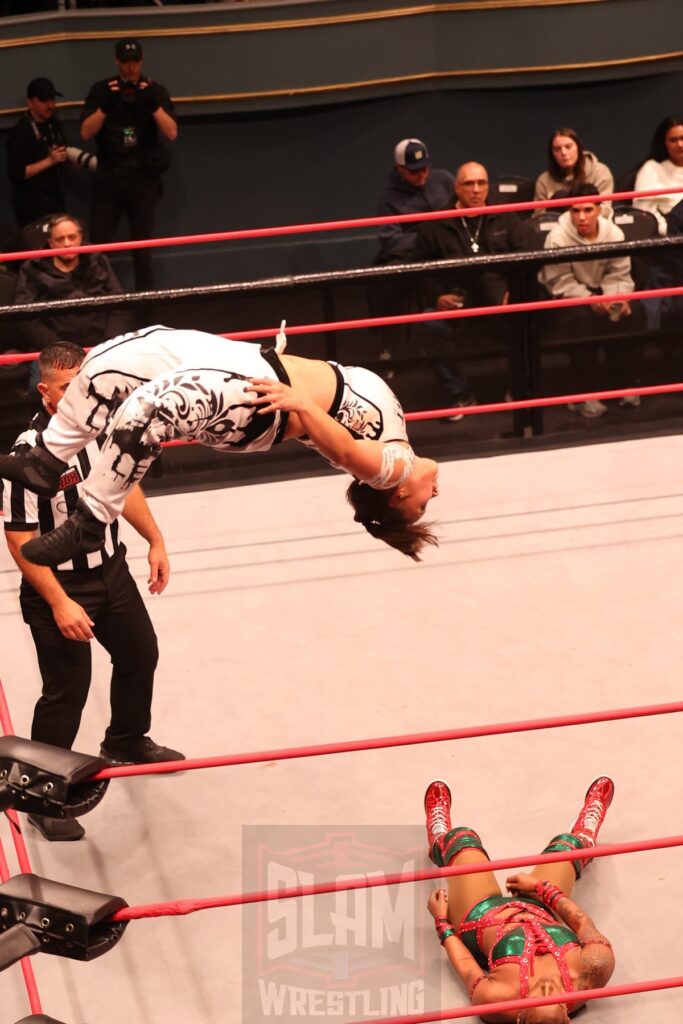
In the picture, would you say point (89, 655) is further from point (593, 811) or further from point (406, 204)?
point (406, 204)

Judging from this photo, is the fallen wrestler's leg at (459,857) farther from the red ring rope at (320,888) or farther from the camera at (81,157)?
the camera at (81,157)

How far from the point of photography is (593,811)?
305 centimetres

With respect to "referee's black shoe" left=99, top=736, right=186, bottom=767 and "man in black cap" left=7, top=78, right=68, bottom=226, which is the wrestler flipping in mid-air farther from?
"man in black cap" left=7, top=78, right=68, bottom=226

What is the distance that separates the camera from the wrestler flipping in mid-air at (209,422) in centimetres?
279

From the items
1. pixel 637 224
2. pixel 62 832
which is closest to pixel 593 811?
pixel 62 832

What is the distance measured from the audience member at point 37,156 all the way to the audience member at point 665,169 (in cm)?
263

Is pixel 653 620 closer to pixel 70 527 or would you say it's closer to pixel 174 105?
pixel 70 527

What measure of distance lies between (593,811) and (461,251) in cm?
309

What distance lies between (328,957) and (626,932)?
64 centimetres

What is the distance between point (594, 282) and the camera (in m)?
5.51

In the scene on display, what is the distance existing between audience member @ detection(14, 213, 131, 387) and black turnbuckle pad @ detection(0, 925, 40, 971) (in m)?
3.51

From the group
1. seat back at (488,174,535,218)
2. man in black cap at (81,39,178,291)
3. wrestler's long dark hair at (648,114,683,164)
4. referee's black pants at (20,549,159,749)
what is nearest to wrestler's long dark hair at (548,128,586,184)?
seat back at (488,174,535,218)

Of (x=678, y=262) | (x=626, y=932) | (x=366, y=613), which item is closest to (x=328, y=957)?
(x=626, y=932)

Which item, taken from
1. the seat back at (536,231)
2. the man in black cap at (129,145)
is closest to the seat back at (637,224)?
the seat back at (536,231)
